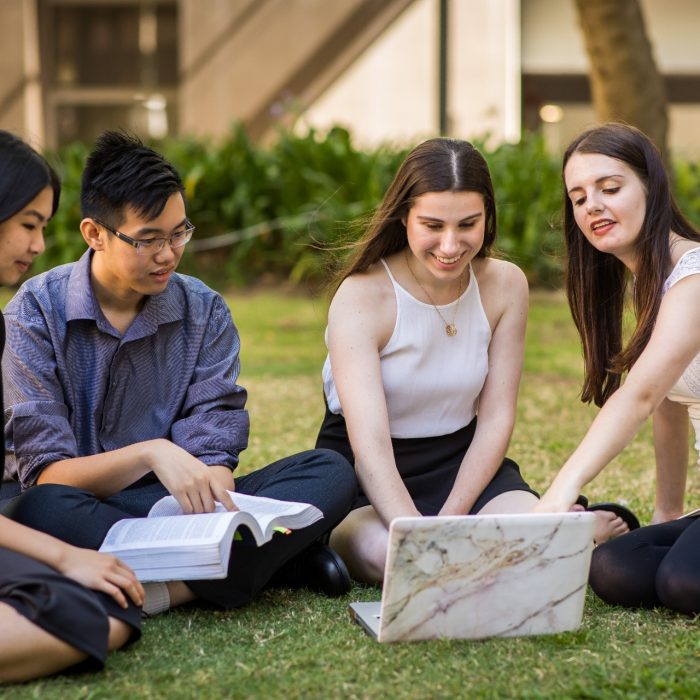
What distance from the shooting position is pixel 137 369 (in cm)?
318

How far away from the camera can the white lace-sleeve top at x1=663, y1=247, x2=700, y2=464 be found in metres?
2.99

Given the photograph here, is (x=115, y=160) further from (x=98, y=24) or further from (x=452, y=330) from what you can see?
(x=98, y=24)

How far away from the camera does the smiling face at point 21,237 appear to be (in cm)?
260

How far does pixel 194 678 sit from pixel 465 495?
→ 110cm

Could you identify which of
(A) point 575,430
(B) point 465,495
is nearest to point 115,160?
(B) point 465,495

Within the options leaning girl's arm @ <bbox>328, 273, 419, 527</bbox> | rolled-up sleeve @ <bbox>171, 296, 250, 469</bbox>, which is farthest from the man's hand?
leaning girl's arm @ <bbox>328, 273, 419, 527</bbox>

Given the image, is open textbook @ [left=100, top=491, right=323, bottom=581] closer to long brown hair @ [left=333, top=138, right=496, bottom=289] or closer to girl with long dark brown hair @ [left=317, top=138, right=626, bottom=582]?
girl with long dark brown hair @ [left=317, top=138, right=626, bottom=582]

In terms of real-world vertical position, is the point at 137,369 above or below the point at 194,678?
above

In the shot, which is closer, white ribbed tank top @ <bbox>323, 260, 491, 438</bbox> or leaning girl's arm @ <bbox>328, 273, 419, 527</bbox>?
leaning girl's arm @ <bbox>328, 273, 419, 527</bbox>

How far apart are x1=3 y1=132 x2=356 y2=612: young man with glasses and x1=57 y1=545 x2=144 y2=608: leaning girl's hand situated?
10.9 inches

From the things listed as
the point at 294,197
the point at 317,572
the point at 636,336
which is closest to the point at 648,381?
the point at 636,336

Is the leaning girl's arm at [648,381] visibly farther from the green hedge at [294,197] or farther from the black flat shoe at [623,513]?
the green hedge at [294,197]

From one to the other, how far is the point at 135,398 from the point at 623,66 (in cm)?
615

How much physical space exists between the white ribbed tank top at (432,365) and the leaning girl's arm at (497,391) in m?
0.04
